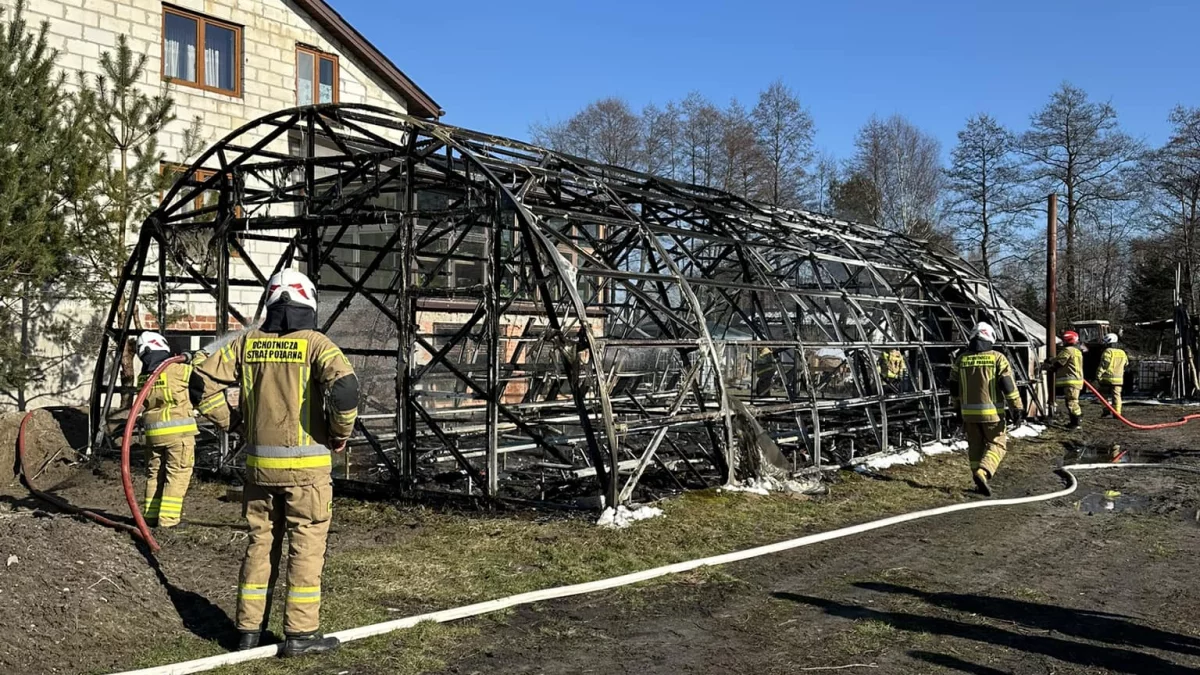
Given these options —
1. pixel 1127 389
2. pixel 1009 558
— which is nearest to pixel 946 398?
pixel 1009 558

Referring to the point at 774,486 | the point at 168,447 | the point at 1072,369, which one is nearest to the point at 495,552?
the point at 168,447

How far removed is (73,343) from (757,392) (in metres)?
11.8

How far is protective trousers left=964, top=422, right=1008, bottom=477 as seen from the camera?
11.0m

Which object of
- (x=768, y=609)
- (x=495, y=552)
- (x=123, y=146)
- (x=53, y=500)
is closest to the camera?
(x=768, y=609)

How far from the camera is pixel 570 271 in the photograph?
9.38m

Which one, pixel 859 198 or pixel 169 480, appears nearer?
pixel 169 480

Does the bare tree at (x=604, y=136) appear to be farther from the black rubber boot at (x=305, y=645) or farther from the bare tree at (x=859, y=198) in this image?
the black rubber boot at (x=305, y=645)

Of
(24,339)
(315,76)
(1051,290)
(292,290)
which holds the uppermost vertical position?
(315,76)

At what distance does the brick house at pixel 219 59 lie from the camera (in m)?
16.0

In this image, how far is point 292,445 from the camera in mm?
5359

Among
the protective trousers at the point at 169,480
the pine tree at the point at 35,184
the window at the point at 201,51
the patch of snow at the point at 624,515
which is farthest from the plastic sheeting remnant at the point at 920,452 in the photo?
the window at the point at 201,51

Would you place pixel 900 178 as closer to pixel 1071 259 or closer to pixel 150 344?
pixel 1071 259

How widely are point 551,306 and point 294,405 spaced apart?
4148mm

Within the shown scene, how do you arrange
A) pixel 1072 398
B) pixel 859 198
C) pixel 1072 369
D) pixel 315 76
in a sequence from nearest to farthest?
pixel 1072 369 → pixel 1072 398 → pixel 315 76 → pixel 859 198
